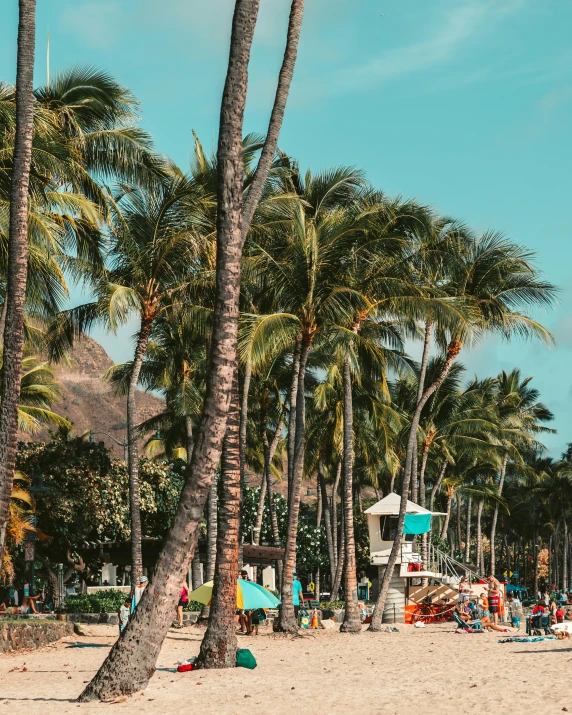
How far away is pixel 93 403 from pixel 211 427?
431ft

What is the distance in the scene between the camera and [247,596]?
1936 cm

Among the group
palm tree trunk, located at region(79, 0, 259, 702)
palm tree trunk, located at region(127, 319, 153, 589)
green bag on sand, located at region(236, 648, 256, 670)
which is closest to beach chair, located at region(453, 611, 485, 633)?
palm tree trunk, located at region(127, 319, 153, 589)

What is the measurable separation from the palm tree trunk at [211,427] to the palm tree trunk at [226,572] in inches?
106

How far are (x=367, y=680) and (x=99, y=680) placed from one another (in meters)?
4.35

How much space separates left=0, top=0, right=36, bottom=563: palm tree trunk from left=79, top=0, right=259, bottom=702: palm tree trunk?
4873mm

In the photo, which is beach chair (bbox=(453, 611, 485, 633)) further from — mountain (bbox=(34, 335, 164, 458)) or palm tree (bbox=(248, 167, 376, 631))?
mountain (bbox=(34, 335, 164, 458))

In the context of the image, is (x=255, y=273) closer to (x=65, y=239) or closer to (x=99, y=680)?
(x=65, y=239)

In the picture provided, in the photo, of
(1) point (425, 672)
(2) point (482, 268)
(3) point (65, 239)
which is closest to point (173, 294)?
(3) point (65, 239)

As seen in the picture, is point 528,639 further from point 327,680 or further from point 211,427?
point 211,427

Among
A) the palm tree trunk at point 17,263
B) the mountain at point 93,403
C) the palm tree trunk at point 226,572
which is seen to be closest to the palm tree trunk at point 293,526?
the palm tree trunk at point 226,572

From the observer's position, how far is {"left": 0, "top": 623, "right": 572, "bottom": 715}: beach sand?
10680 mm

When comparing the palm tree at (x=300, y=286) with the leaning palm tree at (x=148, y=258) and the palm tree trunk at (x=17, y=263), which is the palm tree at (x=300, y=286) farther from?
the palm tree trunk at (x=17, y=263)

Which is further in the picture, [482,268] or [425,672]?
[482,268]

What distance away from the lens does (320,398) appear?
37.1m
